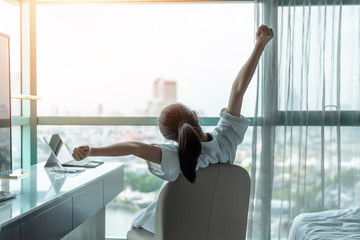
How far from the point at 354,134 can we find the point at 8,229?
8.53 feet

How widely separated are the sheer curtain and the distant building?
669 mm

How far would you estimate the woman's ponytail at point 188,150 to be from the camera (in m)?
1.65

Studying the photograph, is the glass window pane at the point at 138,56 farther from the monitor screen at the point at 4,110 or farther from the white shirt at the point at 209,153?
the white shirt at the point at 209,153

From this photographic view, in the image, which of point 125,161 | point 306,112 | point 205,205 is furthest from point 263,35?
point 125,161

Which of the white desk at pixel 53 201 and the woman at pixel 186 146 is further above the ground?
the woman at pixel 186 146

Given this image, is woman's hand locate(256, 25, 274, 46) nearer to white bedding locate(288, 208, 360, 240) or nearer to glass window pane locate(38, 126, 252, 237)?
white bedding locate(288, 208, 360, 240)

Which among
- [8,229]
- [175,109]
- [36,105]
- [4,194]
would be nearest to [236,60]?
[36,105]

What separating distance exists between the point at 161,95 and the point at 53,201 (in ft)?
6.00

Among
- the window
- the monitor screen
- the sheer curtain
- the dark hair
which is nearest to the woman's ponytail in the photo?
the dark hair

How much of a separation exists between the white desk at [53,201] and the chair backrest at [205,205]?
1.47ft

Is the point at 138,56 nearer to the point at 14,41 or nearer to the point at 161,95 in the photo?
the point at 161,95

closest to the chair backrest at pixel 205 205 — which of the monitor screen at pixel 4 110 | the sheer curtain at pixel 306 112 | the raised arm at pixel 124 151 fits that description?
the raised arm at pixel 124 151

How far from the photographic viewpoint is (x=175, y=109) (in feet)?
6.06

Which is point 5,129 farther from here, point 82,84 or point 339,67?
point 339,67
